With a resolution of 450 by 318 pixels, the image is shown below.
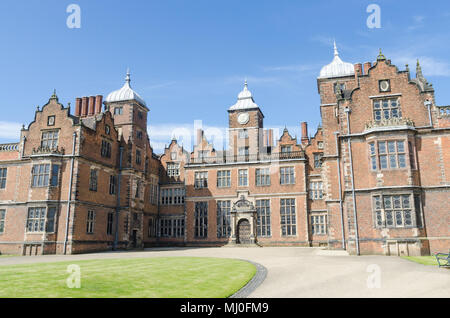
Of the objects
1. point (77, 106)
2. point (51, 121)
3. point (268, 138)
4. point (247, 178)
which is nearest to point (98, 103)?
point (77, 106)

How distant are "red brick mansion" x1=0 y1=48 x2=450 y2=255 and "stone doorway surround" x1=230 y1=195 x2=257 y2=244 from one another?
0.39 ft

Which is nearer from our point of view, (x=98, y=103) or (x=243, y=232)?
(x=98, y=103)

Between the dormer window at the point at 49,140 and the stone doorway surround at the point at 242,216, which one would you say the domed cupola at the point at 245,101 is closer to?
the stone doorway surround at the point at 242,216

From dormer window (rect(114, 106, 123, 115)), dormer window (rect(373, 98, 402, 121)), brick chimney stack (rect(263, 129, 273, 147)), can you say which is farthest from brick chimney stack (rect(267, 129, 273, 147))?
dormer window (rect(373, 98, 402, 121))

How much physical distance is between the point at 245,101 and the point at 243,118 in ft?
8.98

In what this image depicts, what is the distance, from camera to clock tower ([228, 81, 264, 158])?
45812 millimetres

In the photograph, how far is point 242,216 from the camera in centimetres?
3975

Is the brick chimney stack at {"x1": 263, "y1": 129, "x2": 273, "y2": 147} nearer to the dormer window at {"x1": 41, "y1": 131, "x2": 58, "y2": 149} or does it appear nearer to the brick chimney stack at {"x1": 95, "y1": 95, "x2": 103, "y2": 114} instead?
the brick chimney stack at {"x1": 95, "y1": 95, "x2": 103, "y2": 114}

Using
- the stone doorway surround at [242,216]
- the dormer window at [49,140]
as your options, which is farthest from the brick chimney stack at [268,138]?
the dormer window at [49,140]

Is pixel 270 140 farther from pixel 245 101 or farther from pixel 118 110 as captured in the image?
pixel 118 110

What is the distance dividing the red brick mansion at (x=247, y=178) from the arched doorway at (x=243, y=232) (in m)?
0.12
